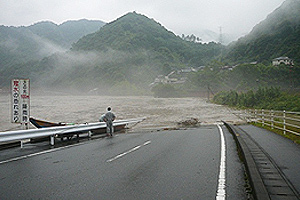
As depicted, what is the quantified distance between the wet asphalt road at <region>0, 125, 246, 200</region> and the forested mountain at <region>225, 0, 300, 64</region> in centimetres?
8136

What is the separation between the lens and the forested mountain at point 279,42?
8569cm

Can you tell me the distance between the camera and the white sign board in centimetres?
1135

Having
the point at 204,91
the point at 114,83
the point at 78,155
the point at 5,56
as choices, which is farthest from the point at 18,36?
the point at 78,155

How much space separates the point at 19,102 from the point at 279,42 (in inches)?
3960

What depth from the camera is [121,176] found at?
541cm

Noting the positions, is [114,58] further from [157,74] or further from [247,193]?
[247,193]

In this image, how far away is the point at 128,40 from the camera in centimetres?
18025

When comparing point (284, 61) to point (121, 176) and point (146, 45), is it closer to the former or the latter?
point (121, 176)

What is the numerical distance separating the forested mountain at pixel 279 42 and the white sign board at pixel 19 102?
8107 cm

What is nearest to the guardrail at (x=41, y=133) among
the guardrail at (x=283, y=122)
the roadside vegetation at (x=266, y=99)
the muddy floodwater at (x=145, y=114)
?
the muddy floodwater at (x=145, y=114)

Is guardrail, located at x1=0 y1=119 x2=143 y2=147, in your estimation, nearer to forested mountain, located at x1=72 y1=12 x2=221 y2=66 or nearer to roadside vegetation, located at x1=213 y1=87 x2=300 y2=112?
roadside vegetation, located at x1=213 y1=87 x2=300 y2=112

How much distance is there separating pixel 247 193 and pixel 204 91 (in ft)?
298

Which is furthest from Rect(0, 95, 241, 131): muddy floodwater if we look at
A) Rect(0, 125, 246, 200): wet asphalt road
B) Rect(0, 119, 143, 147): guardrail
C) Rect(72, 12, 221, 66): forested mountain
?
Rect(72, 12, 221, 66): forested mountain

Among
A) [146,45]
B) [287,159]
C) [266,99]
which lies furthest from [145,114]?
[146,45]
